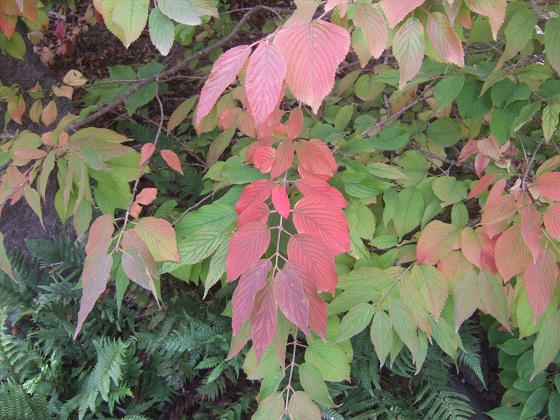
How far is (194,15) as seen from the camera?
79 cm

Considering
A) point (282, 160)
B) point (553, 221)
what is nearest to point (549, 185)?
point (553, 221)

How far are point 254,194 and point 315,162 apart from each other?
0.19m

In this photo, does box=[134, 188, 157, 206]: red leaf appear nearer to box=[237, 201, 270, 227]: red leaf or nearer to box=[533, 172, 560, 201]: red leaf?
box=[237, 201, 270, 227]: red leaf

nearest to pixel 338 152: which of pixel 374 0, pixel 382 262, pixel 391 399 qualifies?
pixel 382 262

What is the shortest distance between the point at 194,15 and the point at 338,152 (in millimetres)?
722

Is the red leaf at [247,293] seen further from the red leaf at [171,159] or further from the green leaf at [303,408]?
the red leaf at [171,159]

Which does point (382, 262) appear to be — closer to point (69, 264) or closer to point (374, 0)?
point (374, 0)

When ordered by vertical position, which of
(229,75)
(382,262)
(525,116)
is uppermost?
(229,75)

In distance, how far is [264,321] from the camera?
816 millimetres

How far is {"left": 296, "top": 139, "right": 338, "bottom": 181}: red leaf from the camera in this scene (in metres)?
1.13

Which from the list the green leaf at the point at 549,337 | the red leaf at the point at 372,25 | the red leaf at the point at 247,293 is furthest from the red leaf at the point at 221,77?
the green leaf at the point at 549,337

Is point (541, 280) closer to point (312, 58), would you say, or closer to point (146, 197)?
point (312, 58)

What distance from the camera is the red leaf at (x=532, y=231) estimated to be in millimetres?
1006

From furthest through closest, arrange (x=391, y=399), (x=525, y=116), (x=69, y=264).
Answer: (x=69, y=264) < (x=391, y=399) < (x=525, y=116)
